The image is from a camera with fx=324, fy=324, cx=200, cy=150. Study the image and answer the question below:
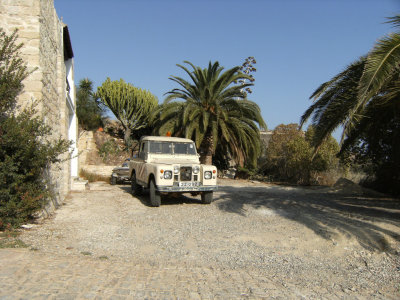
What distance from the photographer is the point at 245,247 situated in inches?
229

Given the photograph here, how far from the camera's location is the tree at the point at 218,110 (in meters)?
17.3

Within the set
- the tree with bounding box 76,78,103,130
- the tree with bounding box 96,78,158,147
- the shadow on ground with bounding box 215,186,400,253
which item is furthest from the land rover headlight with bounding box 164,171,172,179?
the tree with bounding box 76,78,103,130

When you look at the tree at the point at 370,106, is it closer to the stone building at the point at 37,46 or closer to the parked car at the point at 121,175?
the stone building at the point at 37,46

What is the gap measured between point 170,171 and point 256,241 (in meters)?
3.74

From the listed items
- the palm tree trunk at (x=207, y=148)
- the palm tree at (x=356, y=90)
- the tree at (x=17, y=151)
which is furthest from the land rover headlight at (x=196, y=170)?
the palm tree trunk at (x=207, y=148)

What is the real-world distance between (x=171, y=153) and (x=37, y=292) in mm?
7674

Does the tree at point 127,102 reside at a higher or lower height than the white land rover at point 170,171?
higher

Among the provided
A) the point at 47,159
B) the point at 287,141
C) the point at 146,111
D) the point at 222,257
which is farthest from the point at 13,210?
the point at 146,111

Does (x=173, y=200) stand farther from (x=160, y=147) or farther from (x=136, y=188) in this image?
(x=160, y=147)

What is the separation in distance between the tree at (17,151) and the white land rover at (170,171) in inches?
124

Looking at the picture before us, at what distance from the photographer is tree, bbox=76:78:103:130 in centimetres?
2457

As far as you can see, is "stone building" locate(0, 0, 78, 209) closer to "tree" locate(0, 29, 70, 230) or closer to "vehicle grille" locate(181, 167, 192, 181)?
"tree" locate(0, 29, 70, 230)

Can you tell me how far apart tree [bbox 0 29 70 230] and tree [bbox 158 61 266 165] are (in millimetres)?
10827

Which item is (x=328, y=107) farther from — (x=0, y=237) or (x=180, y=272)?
(x=0, y=237)
